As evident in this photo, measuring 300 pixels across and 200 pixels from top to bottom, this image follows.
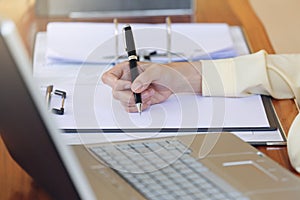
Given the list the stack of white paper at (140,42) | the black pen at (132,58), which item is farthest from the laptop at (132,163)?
the stack of white paper at (140,42)

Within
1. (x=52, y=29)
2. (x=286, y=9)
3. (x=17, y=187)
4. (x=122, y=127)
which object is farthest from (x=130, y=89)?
(x=286, y=9)

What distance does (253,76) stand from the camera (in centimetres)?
135

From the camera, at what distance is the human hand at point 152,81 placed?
1.26 meters

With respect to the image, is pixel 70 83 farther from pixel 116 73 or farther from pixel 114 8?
pixel 114 8

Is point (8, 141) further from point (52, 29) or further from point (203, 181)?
point (52, 29)

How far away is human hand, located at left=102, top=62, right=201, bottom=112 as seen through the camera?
1.26m

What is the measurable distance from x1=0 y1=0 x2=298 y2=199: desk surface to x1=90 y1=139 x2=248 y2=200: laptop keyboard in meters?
0.12

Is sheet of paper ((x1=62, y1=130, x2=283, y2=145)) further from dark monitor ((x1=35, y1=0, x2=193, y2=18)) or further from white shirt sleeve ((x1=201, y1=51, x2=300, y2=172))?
dark monitor ((x1=35, y1=0, x2=193, y2=18))

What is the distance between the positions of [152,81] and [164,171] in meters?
0.33

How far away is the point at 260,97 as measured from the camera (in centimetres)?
134

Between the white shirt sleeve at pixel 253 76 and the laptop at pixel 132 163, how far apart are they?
0.65 ft

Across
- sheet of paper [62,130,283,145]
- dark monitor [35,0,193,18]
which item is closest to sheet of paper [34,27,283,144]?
sheet of paper [62,130,283,145]

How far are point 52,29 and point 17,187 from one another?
2.10 ft

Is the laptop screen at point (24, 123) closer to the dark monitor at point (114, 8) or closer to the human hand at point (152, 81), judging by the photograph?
the human hand at point (152, 81)
